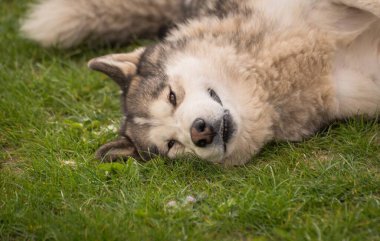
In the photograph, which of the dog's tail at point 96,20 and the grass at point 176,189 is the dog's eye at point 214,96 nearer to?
the grass at point 176,189

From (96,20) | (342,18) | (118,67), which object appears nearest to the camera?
(342,18)

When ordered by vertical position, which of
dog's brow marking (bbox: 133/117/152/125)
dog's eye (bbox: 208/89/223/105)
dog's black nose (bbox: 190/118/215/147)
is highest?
dog's eye (bbox: 208/89/223/105)

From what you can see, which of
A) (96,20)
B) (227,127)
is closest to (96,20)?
(96,20)

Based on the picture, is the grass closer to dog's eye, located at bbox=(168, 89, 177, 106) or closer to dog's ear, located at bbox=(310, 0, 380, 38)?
dog's eye, located at bbox=(168, 89, 177, 106)

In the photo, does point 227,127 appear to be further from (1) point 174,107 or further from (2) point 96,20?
(2) point 96,20

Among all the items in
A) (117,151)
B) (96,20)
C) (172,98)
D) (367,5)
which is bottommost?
(117,151)

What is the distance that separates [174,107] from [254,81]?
69cm

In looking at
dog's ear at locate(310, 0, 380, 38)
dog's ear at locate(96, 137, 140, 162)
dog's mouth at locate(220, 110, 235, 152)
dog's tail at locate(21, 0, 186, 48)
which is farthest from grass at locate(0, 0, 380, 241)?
dog's tail at locate(21, 0, 186, 48)

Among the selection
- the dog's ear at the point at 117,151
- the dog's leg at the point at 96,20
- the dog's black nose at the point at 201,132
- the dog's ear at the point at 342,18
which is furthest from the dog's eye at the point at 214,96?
the dog's leg at the point at 96,20

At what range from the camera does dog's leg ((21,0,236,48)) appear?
6.59 meters

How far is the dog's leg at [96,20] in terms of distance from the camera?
6.59 meters

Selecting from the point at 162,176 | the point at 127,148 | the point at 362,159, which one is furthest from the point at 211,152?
the point at 362,159

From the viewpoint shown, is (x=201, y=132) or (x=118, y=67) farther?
(x=118, y=67)

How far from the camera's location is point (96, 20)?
665cm
